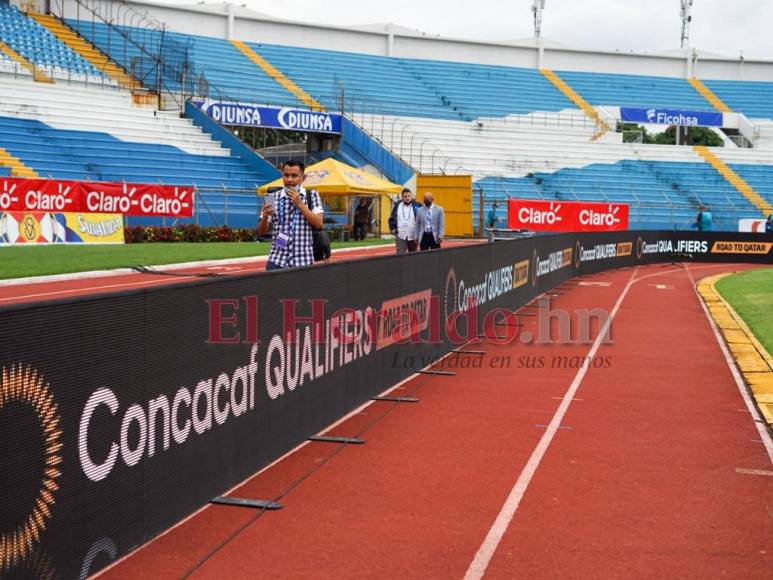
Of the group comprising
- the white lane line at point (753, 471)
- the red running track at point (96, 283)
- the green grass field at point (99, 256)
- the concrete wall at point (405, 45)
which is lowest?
the white lane line at point (753, 471)

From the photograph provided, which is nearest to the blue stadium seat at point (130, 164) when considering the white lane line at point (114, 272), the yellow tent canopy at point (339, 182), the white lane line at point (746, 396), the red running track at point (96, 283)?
the yellow tent canopy at point (339, 182)

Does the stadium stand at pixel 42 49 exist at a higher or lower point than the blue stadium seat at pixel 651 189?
higher

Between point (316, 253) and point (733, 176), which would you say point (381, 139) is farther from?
point (316, 253)

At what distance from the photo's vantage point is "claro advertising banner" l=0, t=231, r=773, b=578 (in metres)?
4.08

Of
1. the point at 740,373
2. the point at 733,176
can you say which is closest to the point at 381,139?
the point at 733,176

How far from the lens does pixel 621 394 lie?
10.3 m

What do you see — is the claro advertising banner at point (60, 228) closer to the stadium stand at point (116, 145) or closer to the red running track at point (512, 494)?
the stadium stand at point (116, 145)

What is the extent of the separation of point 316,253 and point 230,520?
10.8 feet

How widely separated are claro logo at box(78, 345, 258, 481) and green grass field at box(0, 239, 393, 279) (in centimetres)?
1227

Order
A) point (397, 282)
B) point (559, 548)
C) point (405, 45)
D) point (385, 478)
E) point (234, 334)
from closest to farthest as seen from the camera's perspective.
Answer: point (559, 548), point (234, 334), point (385, 478), point (397, 282), point (405, 45)

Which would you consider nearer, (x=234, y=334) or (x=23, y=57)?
(x=234, y=334)

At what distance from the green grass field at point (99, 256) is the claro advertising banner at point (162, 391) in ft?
35.9

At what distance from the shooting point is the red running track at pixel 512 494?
5.21 metres

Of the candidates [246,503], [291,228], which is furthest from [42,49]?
[246,503]
